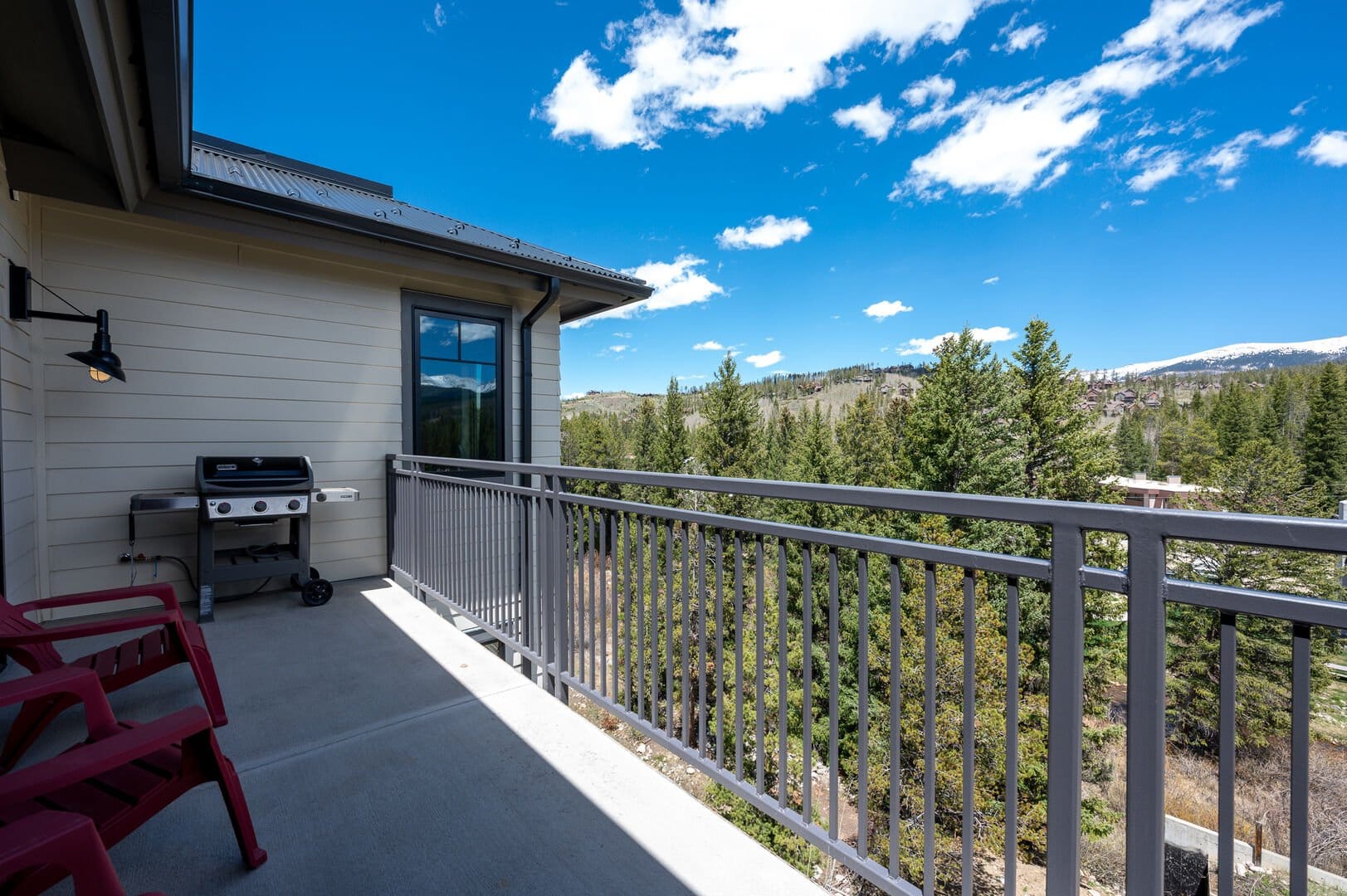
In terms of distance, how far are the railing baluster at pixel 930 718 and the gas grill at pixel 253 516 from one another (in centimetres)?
384

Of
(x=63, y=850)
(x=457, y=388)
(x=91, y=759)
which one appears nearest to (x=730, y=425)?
(x=457, y=388)

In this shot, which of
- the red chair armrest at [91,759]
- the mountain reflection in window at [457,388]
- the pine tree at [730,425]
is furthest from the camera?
the pine tree at [730,425]

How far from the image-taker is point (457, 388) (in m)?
4.96

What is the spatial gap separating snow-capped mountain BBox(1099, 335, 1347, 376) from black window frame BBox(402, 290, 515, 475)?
321ft

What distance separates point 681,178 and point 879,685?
19965mm

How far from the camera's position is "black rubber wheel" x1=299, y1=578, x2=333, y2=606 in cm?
364

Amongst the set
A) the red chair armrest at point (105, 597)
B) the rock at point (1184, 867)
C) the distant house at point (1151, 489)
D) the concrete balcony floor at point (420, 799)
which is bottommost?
the rock at point (1184, 867)

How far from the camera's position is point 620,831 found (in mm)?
1609

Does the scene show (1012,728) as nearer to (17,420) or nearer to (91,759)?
(91,759)

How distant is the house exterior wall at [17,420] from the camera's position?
8.40ft

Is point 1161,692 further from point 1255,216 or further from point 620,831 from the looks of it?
point 1255,216

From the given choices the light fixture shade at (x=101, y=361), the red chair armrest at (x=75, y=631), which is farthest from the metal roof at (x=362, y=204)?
the red chair armrest at (x=75, y=631)

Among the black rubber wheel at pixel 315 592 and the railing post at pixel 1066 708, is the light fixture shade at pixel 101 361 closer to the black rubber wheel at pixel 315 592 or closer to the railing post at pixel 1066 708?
the black rubber wheel at pixel 315 592

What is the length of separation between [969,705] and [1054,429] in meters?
20.2
